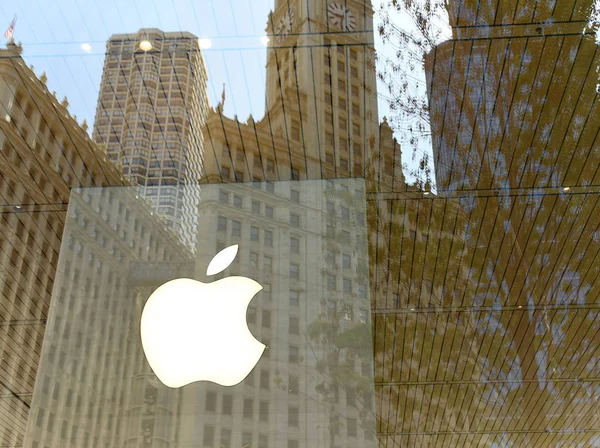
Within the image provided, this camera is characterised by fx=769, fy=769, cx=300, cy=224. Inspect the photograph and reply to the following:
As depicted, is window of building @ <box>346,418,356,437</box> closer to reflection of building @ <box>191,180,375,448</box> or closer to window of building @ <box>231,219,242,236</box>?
reflection of building @ <box>191,180,375,448</box>

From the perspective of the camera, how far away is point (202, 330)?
4.68 meters

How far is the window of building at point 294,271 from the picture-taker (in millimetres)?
4770

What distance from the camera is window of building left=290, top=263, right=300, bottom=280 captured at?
4770 millimetres

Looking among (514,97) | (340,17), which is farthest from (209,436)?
(514,97)

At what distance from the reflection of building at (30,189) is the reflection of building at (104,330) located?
0.48 feet

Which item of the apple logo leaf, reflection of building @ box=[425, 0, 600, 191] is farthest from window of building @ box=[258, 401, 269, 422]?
reflection of building @ box=[425, 0, 600, 191]

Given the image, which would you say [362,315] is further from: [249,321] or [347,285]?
[249,321]

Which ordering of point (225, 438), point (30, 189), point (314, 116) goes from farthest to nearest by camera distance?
point (30, 189)
point (314, 116)
point (225, 438)

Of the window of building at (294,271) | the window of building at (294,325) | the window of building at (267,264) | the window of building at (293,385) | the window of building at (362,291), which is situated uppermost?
the window of building at (267,264)

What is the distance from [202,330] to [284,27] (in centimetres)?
187

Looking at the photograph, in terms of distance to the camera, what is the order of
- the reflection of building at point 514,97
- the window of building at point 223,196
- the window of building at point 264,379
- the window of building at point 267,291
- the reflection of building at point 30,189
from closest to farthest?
the reflection of building at point 514,97
the window of building at point 264,379
the reflection of building at point 30,189
the window of building at point 267,291
the window of building at point 223,196

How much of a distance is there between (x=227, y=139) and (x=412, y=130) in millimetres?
1113

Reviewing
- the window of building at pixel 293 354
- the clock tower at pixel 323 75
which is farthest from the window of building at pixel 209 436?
the clock tower at pixel 323 75

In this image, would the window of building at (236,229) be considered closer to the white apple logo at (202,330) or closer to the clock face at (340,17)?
the white apple logo at (202,330)
